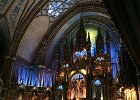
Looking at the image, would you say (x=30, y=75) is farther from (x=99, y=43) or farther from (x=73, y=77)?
(x=99, y=43)

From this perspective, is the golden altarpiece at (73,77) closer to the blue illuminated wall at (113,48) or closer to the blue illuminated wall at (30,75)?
the blue illuminated wall at (30,75)

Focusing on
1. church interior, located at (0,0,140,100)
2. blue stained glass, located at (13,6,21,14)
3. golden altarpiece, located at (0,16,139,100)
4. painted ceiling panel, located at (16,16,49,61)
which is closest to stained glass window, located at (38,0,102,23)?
church interior, located at (0,0,140,100)

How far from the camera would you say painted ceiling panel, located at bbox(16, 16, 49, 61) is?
21.4 meters

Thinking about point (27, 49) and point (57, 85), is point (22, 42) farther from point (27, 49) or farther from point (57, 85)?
point (57, 85)

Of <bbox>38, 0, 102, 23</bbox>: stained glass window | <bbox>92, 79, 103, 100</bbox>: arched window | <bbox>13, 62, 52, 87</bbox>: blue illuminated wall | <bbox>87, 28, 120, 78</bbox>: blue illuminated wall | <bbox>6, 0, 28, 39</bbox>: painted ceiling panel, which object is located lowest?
<bbox>92, 79, 103, 100</bbox>: arched window

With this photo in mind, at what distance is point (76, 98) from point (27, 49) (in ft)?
21.8

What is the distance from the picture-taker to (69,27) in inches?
939

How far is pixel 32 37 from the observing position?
22172 millimetres

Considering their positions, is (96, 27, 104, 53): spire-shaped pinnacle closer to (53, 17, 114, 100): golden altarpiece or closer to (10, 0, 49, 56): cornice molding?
(53, 17, 114, 100): golden altarpiece

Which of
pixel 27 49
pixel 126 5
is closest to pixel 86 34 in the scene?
pixel 27 49

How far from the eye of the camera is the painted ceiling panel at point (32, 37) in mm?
21447

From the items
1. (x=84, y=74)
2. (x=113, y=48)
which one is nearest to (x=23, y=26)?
(x=84, y=74)

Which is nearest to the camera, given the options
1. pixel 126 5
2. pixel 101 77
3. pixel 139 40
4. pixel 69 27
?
pixel 126 5

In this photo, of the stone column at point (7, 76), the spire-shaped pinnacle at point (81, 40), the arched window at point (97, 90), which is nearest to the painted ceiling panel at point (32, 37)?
the stone column at point (7, 76)
